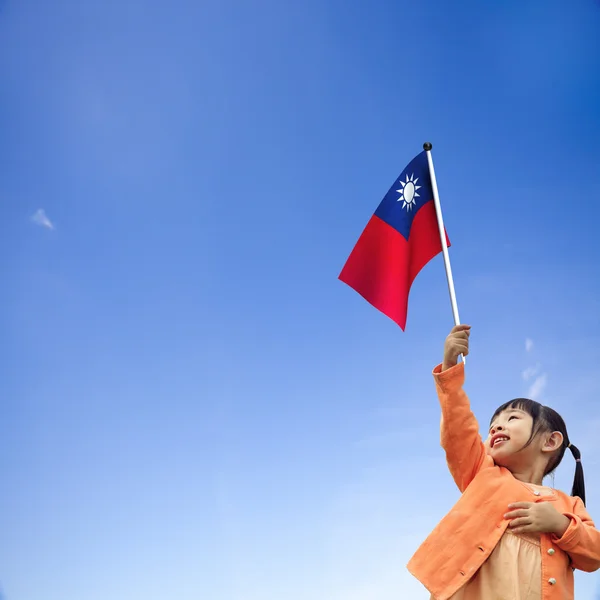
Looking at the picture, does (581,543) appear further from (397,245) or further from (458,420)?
(397,245)

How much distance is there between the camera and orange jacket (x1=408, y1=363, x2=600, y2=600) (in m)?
2.88

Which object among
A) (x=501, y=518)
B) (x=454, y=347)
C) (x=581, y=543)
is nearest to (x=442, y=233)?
(x=454, y=347)

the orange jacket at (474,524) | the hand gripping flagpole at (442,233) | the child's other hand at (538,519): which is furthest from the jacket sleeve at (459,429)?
the hand gripping flagpole at (442,233)

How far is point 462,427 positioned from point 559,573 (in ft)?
2.53

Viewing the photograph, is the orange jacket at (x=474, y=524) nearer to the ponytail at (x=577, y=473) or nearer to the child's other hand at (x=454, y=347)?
the child's other hand at (x=454, y=347)

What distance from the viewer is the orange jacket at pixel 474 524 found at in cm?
288

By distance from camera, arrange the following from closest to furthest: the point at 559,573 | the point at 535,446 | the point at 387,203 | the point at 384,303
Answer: the point at 559,573
the point at 535,446
the point at 384,303
the point at 387,203

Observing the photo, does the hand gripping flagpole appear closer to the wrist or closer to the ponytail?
the wrist

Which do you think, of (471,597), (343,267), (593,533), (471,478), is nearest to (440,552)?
(471,597)

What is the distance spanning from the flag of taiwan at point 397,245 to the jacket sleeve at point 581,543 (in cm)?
170

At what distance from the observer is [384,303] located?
4297 millimetres

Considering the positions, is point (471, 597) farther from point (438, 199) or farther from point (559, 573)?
point (438, 199)

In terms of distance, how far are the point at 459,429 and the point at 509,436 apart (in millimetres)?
331

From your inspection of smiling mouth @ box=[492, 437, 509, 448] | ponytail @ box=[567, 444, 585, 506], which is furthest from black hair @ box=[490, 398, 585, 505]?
smiling mouth @ box=[492, 437, 509, 448]
